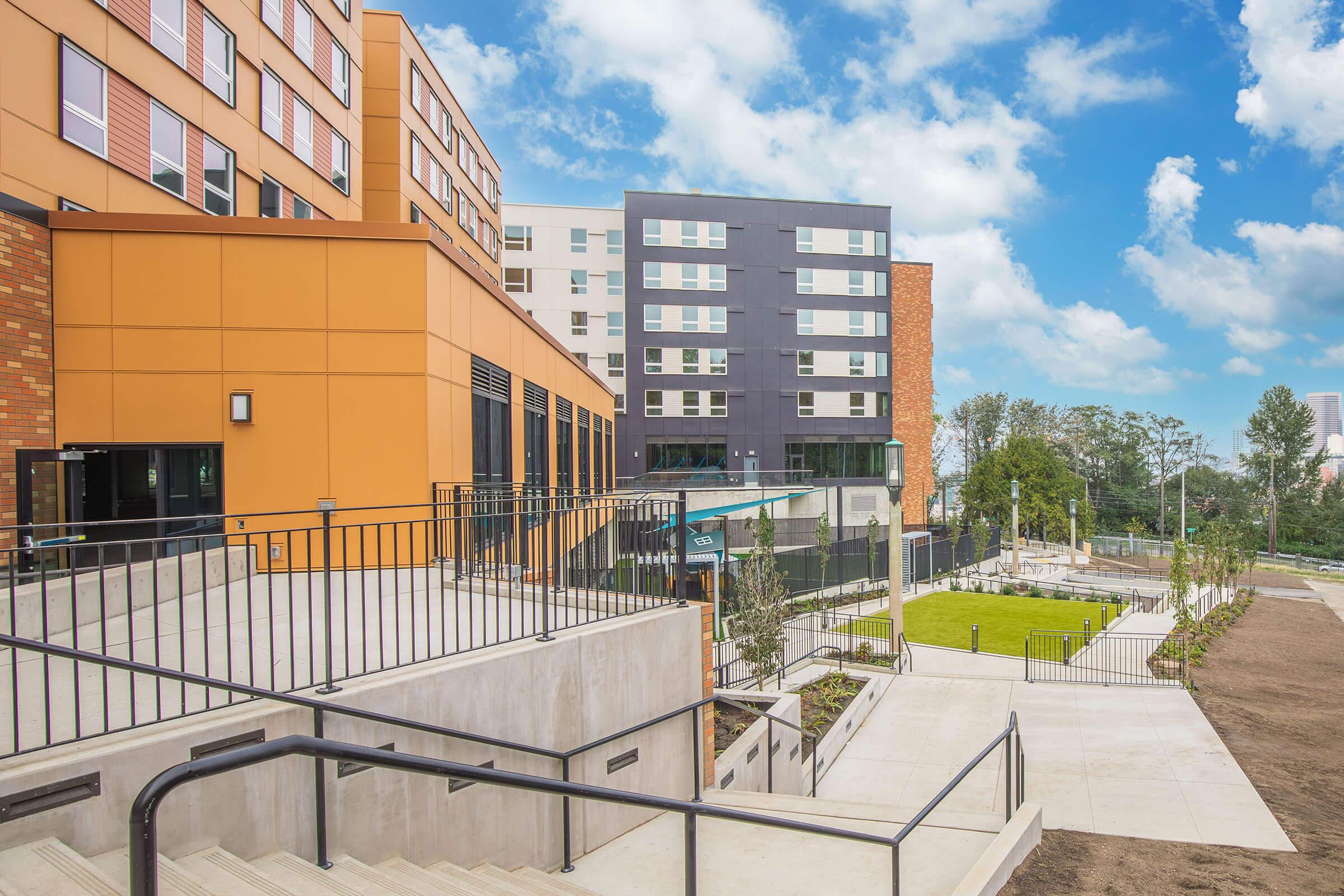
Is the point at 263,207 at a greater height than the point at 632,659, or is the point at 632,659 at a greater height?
the point at 263,207

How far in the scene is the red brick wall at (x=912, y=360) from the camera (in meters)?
49.8

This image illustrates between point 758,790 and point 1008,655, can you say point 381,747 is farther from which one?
point 1008,655

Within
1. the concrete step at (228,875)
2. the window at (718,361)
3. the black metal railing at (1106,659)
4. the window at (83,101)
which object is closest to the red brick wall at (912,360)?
the window at (718,361)

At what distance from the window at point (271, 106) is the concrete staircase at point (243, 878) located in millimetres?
17725

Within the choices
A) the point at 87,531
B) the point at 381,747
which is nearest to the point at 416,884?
the point at 381,747

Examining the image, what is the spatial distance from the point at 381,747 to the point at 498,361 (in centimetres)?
1057

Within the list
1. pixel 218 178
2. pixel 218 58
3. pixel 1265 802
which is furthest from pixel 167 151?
pixel 1265 802

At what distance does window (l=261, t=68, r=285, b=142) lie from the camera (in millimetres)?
17094

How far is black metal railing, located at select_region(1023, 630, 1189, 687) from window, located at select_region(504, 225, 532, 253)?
3479cm

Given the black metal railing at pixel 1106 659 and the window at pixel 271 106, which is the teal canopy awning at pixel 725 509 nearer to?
the black metal railing at pixel 1106 659

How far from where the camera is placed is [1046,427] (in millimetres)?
88000

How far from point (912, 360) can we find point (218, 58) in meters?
43.1

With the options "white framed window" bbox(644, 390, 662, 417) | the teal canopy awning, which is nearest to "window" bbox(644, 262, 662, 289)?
"white framed window" bbox(644, 390, 662, 417)

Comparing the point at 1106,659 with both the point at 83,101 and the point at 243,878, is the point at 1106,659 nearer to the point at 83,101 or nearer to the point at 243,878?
the point at 243,878
